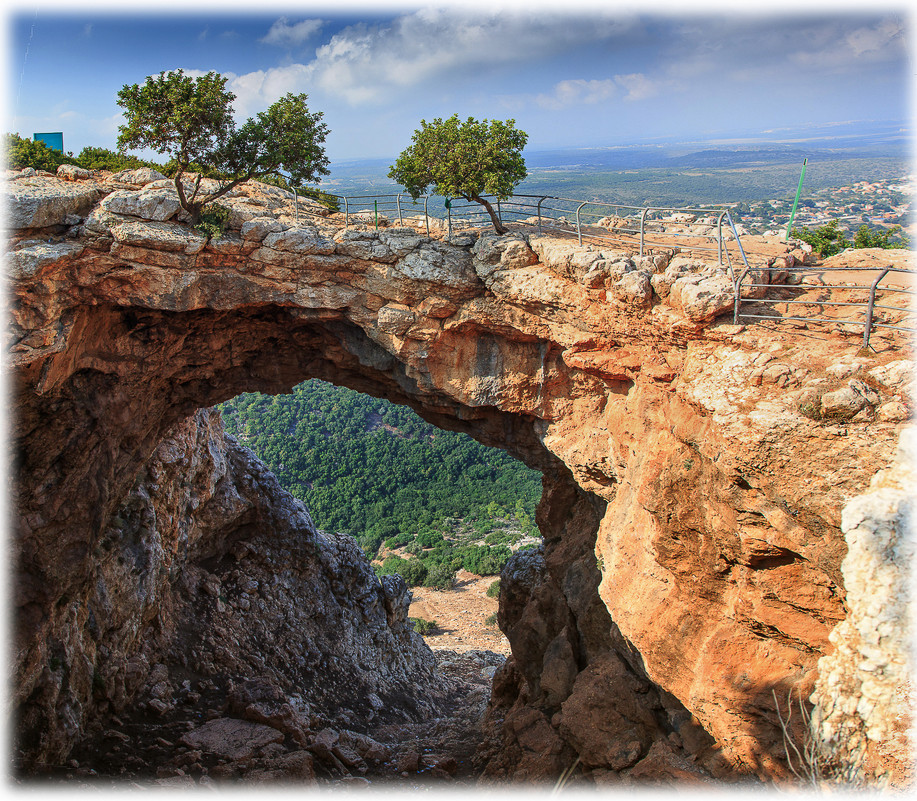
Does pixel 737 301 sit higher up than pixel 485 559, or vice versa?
pixel 737 301

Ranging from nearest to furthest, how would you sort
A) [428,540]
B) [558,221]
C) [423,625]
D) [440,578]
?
[558,221] < [423,625] < [440,578] < [428,540]

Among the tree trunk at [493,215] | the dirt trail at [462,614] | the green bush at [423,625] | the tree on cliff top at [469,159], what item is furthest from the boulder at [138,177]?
the green bush at [423,625]

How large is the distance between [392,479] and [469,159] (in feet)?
164

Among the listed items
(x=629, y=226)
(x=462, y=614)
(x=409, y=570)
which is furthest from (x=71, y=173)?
(x=409, y=570)

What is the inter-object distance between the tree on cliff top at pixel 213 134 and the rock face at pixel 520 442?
1.24 m

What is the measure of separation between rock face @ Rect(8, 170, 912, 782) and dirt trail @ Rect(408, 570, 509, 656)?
76.2 feet

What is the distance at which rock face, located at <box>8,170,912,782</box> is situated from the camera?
12.7 m

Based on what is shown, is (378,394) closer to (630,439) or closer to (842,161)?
(630,439)

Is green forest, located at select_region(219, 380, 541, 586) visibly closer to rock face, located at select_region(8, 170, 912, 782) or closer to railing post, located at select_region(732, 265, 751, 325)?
rock face, located at select_region(8, 170, 912, 782)

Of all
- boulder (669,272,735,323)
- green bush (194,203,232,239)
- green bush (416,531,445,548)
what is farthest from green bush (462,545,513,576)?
boulder (669,272,735,323)

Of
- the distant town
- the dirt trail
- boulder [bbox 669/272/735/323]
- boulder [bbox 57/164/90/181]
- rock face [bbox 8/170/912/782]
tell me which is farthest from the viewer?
the dirt trail

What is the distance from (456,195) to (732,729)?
14910 millimetres

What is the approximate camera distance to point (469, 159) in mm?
18344

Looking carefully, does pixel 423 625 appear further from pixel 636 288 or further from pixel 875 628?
pixel 875 628
